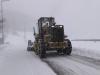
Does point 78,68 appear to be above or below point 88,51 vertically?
below

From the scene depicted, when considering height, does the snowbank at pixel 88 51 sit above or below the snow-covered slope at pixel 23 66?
above

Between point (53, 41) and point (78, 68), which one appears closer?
point (78, 68)

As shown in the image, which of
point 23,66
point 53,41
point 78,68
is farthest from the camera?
point 53,41

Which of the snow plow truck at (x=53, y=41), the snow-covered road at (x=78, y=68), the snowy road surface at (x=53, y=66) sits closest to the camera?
the snow-covered road at (x=78, y=68)

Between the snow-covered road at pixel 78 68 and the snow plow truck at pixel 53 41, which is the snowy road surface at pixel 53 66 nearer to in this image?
the snow-covered road at pixel 78 68

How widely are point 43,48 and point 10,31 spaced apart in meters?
113

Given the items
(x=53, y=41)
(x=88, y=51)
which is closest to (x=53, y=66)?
(x=53, y=41)

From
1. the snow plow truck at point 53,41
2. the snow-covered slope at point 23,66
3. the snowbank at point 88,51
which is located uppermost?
the snow plow truck at point 53,41

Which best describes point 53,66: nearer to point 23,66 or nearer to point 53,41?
point 23,66

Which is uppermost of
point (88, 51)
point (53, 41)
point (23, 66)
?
point (53, 41)

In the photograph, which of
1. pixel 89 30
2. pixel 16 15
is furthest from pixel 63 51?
pixel 16 15

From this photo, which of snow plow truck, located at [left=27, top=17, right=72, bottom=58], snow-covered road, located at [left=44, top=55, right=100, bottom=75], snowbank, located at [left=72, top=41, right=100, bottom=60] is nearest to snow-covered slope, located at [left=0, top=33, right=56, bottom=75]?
snow-covered road, located at [left=44, top=55, right=100, bottom=75]

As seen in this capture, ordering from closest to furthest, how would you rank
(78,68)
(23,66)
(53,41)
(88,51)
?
1. (78,68)
2. (23,66)
3. (53,41)
4. (88,51)

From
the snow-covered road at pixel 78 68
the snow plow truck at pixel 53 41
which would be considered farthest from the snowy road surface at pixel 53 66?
the snow plow truck at pixel 53 41
